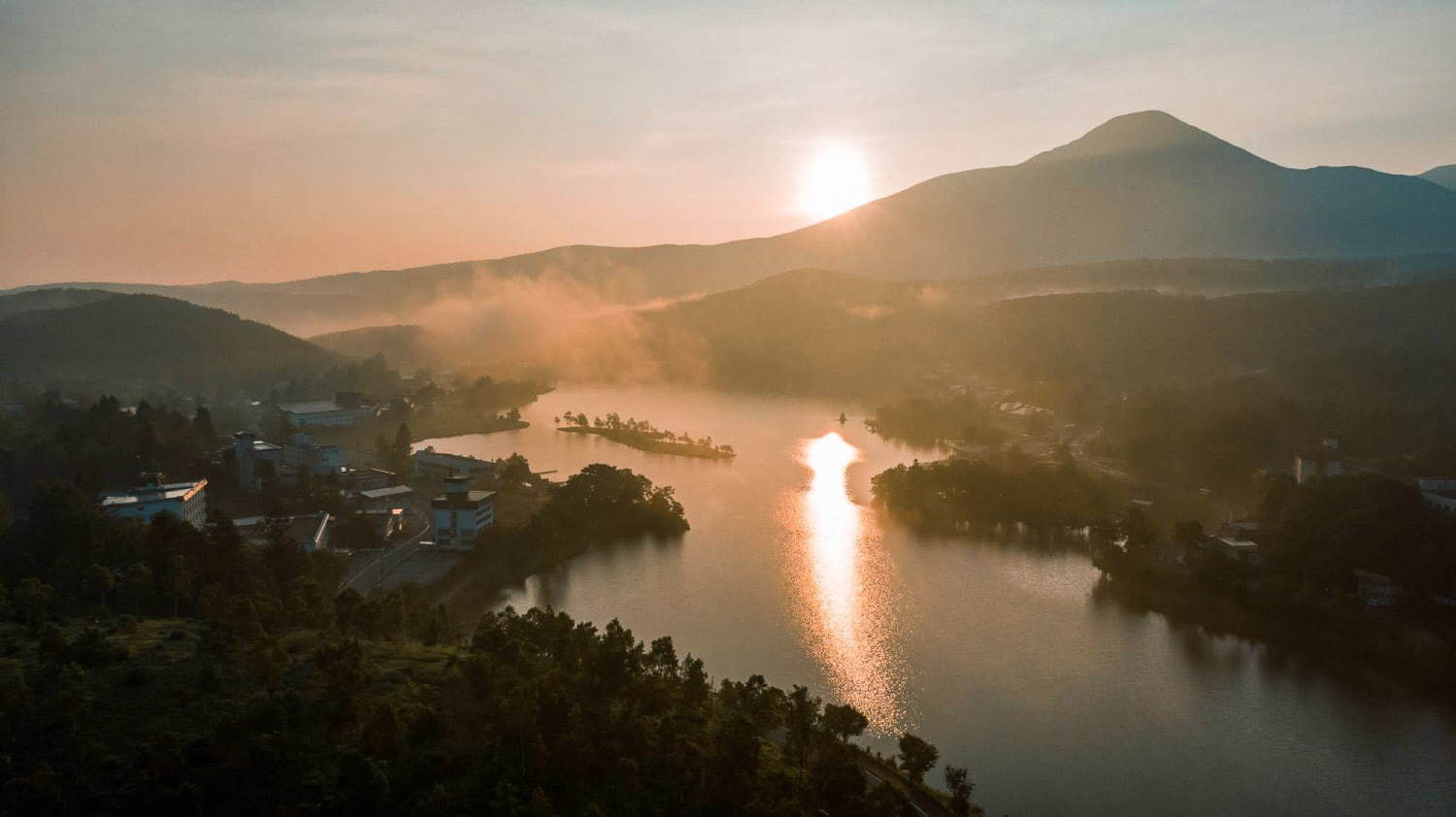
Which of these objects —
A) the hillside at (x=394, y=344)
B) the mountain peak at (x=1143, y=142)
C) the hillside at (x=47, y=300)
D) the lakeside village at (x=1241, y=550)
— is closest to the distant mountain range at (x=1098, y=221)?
the mountain peak at (x=1143, y=142)

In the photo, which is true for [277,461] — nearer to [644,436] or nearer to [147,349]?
[644,436]

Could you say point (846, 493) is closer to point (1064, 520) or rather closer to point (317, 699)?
point (1064, 520)

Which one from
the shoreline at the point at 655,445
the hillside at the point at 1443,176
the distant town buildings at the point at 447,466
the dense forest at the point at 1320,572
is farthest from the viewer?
the hillside at the point at 1443,176

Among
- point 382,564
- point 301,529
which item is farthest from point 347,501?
point 382,564

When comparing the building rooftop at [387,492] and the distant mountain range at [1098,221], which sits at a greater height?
the distant mountain range at [1098,221]

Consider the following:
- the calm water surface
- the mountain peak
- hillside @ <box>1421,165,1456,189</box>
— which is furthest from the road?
hillside @ <box>1421,165,1456,189</box>

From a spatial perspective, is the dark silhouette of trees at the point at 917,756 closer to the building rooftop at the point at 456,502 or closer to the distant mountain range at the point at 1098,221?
the building rooftop at the point at 456,502

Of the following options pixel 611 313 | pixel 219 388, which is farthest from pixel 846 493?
pixel 611 313
